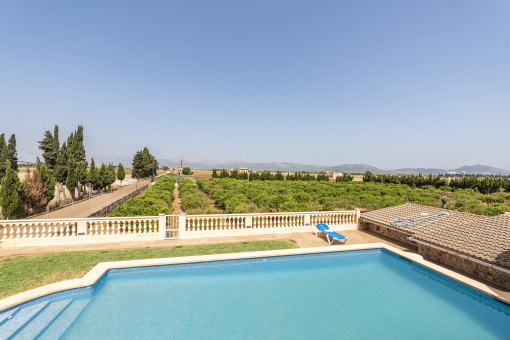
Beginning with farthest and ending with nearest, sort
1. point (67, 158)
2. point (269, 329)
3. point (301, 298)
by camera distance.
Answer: point (67, 158) < point (301, 298) < point (269, 329)

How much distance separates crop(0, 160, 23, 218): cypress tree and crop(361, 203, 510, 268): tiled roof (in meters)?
23.6

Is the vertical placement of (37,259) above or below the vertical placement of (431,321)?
above

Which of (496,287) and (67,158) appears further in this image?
(67,158)

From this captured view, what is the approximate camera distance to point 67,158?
28219mm

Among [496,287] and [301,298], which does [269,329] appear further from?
[496,287]

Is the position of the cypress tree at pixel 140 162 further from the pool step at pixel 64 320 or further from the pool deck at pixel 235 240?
the pool step at pixel 64 320

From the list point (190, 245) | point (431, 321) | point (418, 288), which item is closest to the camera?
point (431, 321)

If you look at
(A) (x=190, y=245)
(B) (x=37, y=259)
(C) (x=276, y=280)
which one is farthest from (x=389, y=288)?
(B) (x=37, y=259)

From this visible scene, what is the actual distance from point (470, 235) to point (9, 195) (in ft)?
84.8

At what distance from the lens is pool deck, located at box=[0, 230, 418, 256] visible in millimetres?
8320

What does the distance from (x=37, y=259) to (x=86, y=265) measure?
1.98 m

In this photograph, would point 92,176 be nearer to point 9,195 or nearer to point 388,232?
point 9,195

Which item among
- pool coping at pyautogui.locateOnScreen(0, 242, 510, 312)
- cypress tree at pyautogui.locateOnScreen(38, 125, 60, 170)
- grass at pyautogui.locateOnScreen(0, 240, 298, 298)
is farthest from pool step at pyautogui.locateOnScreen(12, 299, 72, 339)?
cypress tree at pyautogui.locateOnScreen(38, 125, 60, 170)

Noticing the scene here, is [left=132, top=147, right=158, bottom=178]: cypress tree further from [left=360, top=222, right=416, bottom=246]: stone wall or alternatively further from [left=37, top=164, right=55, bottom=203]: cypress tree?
[left=360, top=222, right=416, bottom=246]: stone wall
